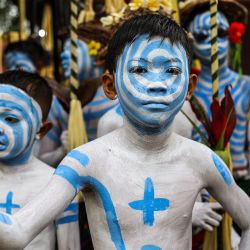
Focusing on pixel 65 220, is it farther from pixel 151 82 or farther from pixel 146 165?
pixel 151 82

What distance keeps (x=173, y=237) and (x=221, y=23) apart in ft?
5.38

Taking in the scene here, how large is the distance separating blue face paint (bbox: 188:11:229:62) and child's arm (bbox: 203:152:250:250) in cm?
143

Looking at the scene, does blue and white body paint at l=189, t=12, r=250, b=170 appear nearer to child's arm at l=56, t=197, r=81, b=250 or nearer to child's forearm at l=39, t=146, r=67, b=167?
child's forearm at l=39, t=146, r=67, b=167

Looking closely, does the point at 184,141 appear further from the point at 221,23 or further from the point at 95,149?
the point at 221,23

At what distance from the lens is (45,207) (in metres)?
1.55

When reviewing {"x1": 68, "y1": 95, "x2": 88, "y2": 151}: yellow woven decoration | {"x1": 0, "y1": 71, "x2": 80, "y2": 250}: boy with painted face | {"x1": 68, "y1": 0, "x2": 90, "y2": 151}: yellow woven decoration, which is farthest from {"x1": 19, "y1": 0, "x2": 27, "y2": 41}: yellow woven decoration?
{"x1": 0, "y1": 71, "x2": 80, "y2": 250}: boy with painted face

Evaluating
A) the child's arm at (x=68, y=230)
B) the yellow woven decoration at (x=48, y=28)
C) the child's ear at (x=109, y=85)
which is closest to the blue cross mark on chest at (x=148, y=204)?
the child's ear at (x=109, y=85)

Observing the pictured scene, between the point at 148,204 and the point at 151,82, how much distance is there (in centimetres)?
32

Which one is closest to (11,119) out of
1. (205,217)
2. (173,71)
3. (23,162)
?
(23,162)

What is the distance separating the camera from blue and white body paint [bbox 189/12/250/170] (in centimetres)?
310

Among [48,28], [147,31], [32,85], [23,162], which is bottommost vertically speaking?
[48,28]

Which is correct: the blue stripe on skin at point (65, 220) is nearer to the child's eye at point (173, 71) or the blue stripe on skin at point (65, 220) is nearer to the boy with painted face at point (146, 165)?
the boy with painted face at point (146, 165)

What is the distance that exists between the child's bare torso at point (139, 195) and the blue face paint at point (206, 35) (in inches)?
58.4

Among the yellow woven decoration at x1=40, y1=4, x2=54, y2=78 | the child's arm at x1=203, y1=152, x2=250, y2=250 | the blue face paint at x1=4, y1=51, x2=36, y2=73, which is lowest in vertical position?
the yellow woven decoration at x1=40, y1=4, x2=54, y2=78
